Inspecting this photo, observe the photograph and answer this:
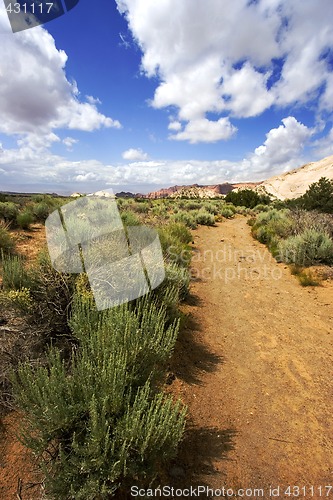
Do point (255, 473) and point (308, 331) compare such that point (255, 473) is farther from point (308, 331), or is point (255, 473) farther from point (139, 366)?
point (308, 331)

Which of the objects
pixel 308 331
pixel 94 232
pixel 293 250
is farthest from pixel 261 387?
pixel 293 250

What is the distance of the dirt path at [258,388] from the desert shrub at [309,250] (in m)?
1.62

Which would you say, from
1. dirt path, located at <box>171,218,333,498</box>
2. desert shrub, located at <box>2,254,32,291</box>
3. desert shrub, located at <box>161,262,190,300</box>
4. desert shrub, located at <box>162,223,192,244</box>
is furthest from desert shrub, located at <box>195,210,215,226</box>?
desert shrub, located at <box>2,254,32,291</box>

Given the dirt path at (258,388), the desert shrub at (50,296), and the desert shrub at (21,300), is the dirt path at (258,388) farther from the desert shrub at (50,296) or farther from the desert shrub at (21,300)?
the desert shrub at (21,300)

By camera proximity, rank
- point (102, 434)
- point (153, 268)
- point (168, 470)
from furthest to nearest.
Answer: point (153, 268), point (168, 470), point (102, 434)

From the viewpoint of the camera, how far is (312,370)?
4.19 metres

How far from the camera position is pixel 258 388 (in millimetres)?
3766

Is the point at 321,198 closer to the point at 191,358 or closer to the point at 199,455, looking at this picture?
the point at 191,358

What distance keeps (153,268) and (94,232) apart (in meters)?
1.76

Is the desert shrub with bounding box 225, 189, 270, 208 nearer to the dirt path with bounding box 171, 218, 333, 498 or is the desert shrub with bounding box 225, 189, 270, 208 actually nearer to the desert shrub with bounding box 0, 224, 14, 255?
the dirt path with bounding box 171, 218, 333, 498

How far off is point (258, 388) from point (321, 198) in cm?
1725

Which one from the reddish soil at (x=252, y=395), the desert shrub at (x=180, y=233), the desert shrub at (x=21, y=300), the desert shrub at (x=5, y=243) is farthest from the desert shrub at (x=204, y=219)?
the desert shrub at (x=21, y=300)

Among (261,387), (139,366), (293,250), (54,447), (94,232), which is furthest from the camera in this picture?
(293,250)

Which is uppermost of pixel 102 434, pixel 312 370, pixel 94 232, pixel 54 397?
pixel 94 232
